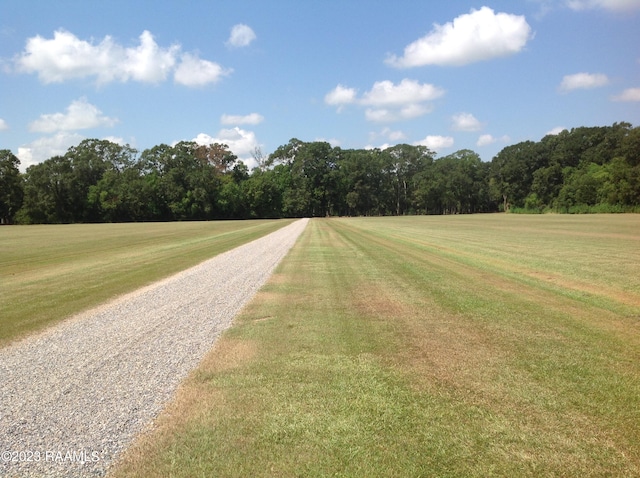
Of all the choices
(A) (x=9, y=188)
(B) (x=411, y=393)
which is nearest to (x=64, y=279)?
(B) (x=411, y=393)

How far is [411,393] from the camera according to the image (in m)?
4.72

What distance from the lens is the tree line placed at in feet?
295

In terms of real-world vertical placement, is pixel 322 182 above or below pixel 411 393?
above

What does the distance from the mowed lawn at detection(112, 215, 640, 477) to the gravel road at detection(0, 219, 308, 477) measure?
0.34m

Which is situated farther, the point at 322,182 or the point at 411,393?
the point at 322,182

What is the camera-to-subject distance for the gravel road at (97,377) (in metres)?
3.67

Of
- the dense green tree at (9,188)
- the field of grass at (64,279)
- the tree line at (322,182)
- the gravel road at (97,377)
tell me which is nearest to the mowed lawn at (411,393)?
the gravel road at (97,377)

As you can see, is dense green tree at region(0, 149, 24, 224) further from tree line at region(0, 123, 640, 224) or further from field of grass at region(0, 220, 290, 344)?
field of grass at region(0, 220, 290, 344)

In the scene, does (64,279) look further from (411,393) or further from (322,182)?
(322,182)

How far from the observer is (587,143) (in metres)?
104

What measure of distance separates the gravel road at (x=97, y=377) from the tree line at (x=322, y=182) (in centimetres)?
8571

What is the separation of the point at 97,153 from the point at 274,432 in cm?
12382

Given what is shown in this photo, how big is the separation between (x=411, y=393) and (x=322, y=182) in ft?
390

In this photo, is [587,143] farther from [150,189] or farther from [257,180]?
[150,189]
